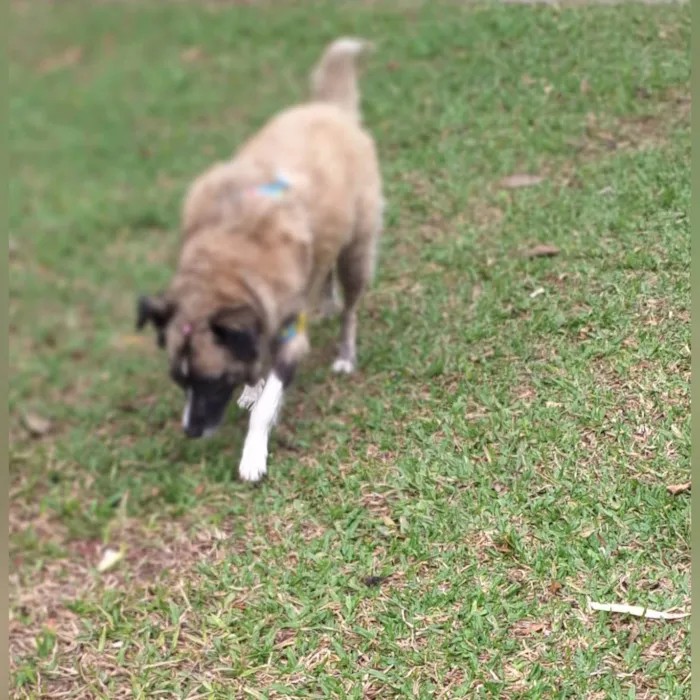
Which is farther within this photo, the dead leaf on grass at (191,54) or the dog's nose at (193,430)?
the dead leaf on grass at (191,54)

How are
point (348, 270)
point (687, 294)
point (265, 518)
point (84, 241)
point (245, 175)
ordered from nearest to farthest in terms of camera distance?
point (687, 294)
point (265, 518)
point (245, 175)
point (348, 270)
point (84, 241)

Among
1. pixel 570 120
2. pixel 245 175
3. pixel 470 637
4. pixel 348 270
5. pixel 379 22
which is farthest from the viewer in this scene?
pixel 379 22

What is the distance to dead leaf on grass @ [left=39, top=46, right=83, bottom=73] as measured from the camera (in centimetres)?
916

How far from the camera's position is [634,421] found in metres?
2.79

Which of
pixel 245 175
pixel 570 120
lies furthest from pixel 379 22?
pixel 570 120

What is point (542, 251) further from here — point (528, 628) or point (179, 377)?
point (179, 377)

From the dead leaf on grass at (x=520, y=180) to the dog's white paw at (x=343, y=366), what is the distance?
1.22m

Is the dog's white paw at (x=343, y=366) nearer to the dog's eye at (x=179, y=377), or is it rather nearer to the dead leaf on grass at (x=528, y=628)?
the dog's eye at (x=179, y=377)

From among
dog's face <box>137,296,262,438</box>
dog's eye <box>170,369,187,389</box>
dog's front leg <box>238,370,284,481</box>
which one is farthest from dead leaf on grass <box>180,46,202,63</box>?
dog's front leg <box>238,370,284,481</box>

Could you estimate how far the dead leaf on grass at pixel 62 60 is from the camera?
9.16 m

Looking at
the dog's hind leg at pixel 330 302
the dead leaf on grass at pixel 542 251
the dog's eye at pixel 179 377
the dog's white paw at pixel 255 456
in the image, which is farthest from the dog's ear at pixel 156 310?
the dead leaf on grass at pixel 542 251

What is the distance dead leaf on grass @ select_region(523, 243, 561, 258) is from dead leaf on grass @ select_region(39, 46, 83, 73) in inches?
279

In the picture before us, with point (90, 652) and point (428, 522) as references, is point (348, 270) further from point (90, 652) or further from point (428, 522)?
point (90, 652)

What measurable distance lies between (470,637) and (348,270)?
2460 mm
